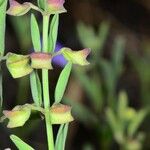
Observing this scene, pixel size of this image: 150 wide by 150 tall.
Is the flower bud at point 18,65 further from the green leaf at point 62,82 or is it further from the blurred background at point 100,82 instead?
the blurred background at point 100,82

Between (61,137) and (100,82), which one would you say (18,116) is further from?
(100,82)

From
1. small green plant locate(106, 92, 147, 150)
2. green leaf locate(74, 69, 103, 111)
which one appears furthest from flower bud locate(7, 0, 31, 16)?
green leaf locate(74, 69, 103, 111)

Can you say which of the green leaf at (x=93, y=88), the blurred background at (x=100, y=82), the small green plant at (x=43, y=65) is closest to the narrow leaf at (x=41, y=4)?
the small green plant at (x=43, y=65)

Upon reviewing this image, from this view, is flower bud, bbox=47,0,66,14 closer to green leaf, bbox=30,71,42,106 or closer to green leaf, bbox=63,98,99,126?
green leaf, bbox=30,71,42,106

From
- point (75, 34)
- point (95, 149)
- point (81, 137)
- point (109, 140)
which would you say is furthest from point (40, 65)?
point (75, 34)

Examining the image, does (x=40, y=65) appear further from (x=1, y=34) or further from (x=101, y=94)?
(x=101, y=94)

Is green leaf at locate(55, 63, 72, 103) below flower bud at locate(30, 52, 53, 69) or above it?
below
